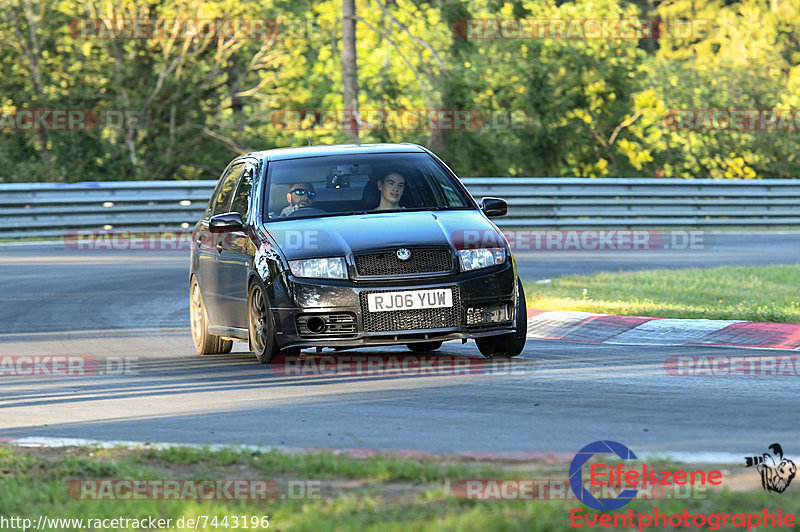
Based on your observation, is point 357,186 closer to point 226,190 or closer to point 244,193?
point 244,193

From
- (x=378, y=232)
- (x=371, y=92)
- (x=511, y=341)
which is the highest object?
(x=371, y=92)

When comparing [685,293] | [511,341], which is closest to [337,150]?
[511,341]

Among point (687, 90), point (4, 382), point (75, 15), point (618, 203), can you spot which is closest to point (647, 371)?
point (4, 382)

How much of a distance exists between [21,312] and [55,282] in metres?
2.98

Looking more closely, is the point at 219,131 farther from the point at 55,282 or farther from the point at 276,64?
the point at 55,282

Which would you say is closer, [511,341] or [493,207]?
[511,341]

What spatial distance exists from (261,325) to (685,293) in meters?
6.28

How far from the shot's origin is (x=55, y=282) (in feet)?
58.6

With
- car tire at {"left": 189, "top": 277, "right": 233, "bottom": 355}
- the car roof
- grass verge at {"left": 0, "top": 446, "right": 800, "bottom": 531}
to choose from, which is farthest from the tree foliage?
grass verge at {"left": 0, "top": 446, "right": 800, "bottom": 531}

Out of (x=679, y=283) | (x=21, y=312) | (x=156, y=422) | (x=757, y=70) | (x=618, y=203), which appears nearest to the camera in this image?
(x=156, y=422)

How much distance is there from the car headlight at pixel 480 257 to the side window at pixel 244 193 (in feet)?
6.94

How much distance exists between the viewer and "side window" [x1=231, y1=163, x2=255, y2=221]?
11.4 m

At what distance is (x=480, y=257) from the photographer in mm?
10086

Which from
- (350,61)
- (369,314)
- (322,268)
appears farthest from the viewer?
(350,61)
